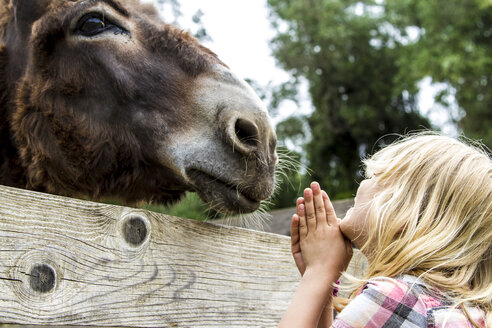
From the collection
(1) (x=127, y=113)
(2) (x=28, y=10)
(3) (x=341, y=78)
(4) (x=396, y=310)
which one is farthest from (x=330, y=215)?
(3) (x=341, y=78)

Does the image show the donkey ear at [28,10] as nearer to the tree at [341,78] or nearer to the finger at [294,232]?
the finger at [294,232]

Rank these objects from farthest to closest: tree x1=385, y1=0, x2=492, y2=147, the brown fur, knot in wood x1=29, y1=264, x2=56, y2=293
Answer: tree x1=385, y1=0, x2=492, y2=147
the brown fur
knot in wood x1=29, y1=264, x2=56, y2=293

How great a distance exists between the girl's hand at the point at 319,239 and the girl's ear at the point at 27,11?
1.80m

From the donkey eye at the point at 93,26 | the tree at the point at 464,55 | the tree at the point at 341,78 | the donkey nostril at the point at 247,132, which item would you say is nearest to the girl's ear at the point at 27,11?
the donkey eye at the point at 93,26

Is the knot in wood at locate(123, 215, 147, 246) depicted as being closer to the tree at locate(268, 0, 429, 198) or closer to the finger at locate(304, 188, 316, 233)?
the finger at locate(304, 188, 316, 233)

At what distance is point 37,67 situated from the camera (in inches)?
97.9

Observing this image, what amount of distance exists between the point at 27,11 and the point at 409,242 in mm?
2228

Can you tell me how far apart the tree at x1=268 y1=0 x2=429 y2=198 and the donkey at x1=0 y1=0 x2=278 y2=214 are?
22.3 meters

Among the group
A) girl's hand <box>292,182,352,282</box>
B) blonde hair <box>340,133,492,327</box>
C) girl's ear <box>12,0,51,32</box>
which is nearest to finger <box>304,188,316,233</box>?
girl's hand <box>292,182,352,282</box>

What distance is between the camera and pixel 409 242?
1.50 metres

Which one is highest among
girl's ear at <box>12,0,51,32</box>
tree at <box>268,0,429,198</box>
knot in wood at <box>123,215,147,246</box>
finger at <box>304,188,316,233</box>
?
girl's ear at <box>12,0,51,32</box>

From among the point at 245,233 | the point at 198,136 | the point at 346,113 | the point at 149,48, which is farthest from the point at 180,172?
the point at 346,113

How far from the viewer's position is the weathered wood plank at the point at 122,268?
1.22 metres

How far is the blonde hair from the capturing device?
1.46m
